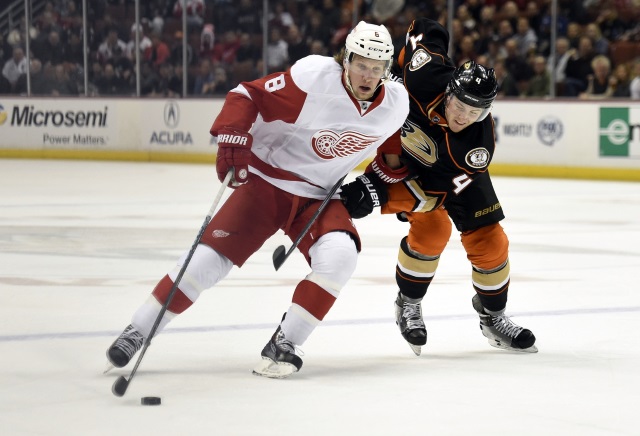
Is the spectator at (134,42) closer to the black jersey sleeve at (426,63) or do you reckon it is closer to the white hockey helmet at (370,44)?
the black jersey sleeve at (426,63)

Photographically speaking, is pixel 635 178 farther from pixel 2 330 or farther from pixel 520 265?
pixel 2 330

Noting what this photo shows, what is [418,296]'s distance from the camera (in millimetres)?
4273

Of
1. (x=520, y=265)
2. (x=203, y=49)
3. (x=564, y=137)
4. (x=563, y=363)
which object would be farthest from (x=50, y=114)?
(x=563, y=363)

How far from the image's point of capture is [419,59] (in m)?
4.19

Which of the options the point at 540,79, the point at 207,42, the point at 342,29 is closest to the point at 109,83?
the point at 207,42

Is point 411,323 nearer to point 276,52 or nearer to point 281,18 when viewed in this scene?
point 276,52

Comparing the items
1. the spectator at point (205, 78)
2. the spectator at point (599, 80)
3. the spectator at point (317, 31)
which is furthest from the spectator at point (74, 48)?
the spectator at point (599, 80)

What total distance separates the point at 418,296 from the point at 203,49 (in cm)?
994

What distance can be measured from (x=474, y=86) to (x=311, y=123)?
569 mm

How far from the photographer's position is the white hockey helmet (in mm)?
3588

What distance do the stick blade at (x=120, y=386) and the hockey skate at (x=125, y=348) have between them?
0.23 m

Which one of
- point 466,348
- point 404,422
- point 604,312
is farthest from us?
point 604,312

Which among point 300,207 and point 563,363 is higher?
point 300,207

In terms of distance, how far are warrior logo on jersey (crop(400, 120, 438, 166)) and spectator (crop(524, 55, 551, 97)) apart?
8185 mm
